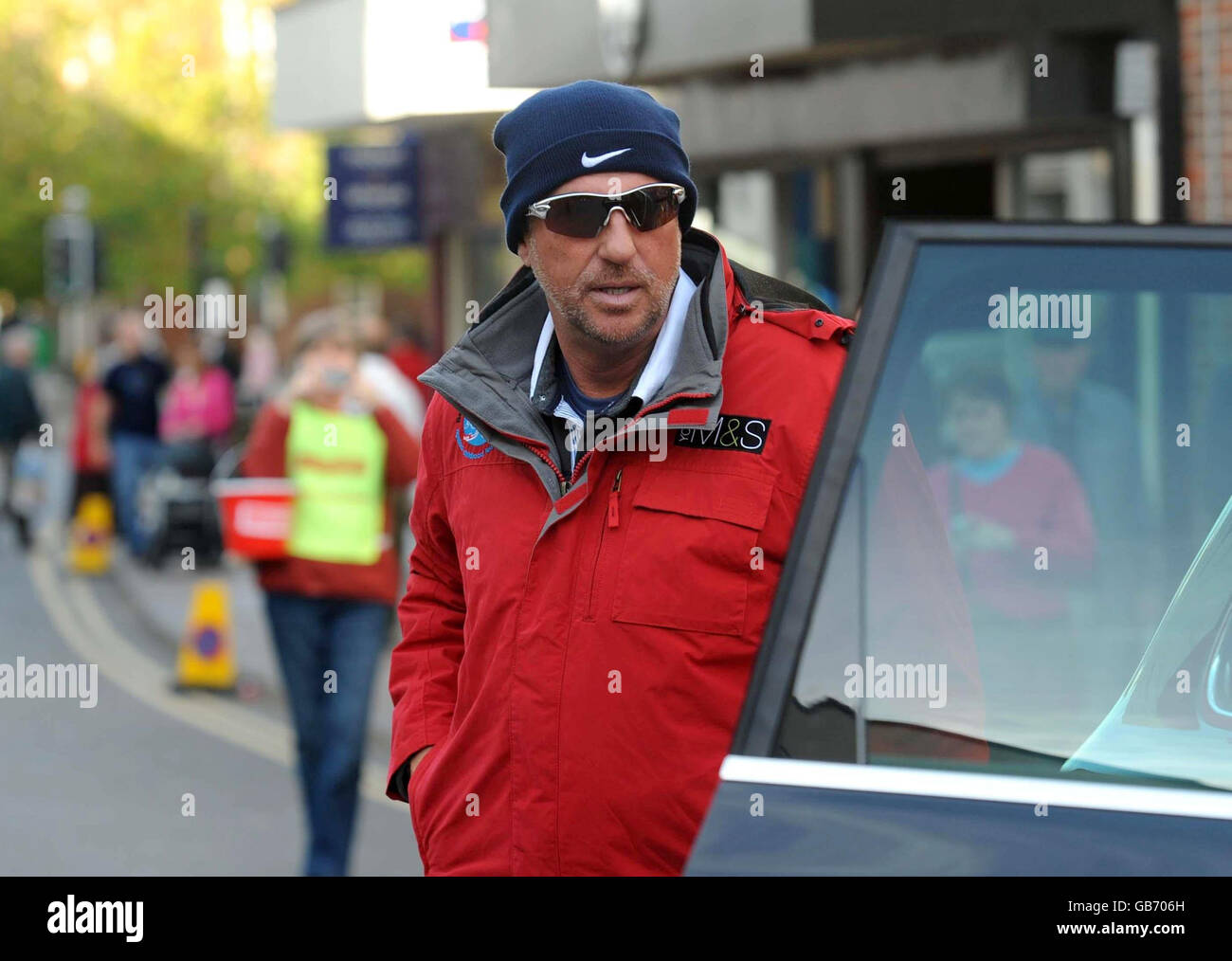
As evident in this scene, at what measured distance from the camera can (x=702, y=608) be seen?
2.50 metres

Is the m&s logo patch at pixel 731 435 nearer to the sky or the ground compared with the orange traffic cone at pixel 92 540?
nearer to the sky

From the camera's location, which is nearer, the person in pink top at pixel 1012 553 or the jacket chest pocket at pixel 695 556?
the person in pink top at pixel 1012 553

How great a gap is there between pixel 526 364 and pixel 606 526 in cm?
39

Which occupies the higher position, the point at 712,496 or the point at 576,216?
the point at 576,216

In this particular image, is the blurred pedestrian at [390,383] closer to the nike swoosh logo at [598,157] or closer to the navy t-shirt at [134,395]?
the navy t-shirt at [134,395]

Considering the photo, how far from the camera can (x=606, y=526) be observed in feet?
8.38

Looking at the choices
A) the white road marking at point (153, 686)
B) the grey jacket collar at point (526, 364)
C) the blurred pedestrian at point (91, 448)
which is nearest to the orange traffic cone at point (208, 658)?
the white road marking at point (153, 686)

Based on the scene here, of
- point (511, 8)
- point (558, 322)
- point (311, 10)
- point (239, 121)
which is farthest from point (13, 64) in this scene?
point (558, 322)

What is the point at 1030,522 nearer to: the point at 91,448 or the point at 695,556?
the point at 695,556

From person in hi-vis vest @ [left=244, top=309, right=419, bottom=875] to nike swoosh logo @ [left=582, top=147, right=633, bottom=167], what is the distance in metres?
4.14

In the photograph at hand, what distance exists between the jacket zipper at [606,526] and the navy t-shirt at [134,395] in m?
15.0

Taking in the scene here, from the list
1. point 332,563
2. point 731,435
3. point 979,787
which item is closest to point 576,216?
point 731,435

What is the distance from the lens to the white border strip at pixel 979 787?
207cm

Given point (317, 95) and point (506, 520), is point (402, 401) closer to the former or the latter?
point (317, 95)
